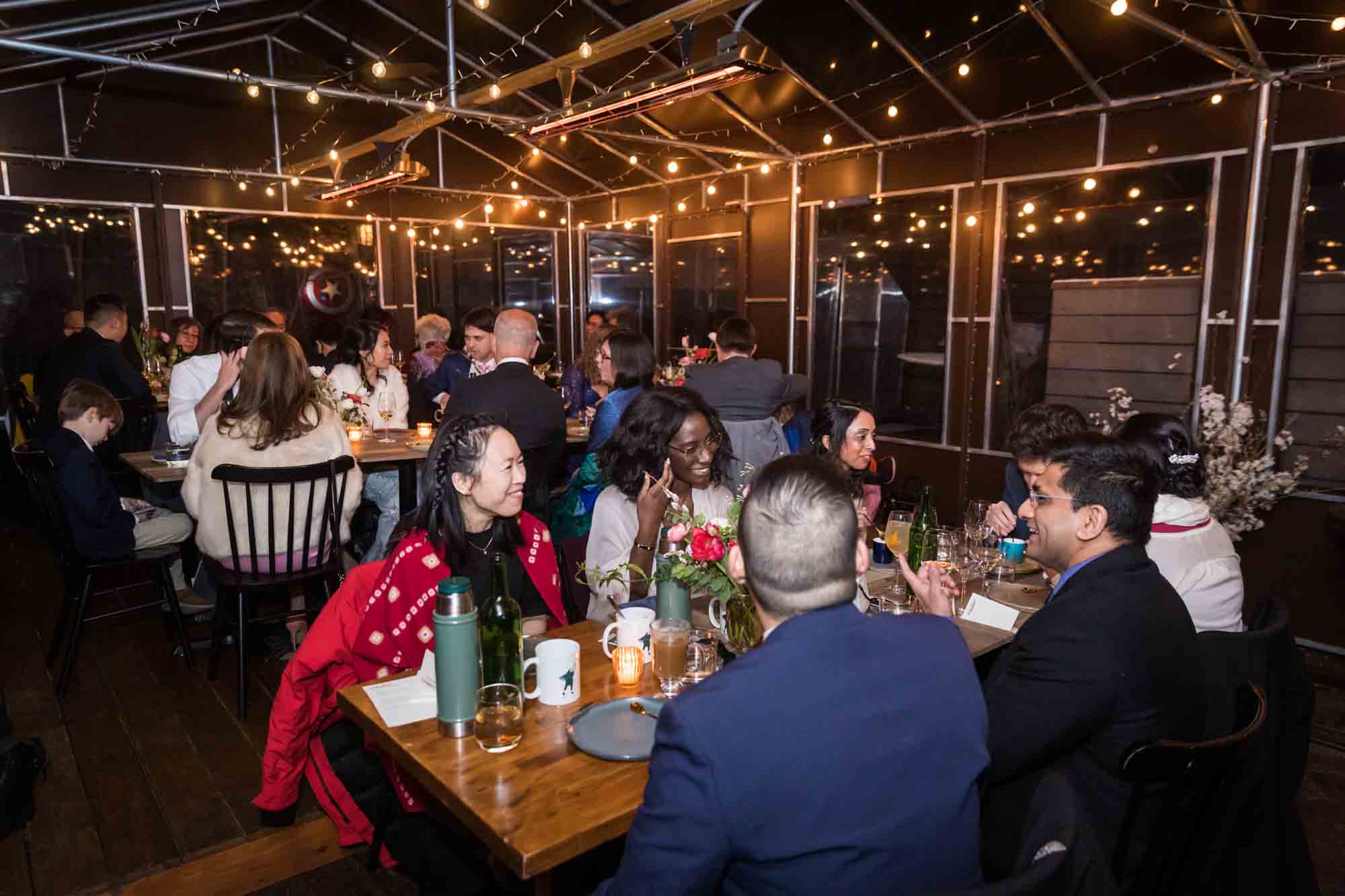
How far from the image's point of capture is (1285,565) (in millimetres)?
4734

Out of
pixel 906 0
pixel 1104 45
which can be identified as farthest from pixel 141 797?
pixel 1104 45

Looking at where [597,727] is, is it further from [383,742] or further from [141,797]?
[141,797]

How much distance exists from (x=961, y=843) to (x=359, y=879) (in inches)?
80.0

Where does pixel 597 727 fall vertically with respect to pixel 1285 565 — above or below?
above

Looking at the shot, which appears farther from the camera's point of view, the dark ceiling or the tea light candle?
the dark ceiling

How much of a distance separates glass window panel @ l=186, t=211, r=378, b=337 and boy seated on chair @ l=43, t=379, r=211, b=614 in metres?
4.39

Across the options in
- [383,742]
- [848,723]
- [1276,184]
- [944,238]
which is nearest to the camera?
[848,723]

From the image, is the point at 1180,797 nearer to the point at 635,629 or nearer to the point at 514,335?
the point at 635,629

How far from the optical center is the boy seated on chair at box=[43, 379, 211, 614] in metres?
3.58

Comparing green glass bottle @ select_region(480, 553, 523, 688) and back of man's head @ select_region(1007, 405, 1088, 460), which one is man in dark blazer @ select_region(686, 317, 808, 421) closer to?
back of man's head @ select_region(1007, 405, 1088, 460)

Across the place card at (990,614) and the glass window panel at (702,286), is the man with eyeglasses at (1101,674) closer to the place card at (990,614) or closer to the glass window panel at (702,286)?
the place card at (990,614)

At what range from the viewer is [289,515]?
3537 millimetres

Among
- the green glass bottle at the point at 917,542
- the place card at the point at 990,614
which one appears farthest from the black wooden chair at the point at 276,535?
the place card at the point at 990,614

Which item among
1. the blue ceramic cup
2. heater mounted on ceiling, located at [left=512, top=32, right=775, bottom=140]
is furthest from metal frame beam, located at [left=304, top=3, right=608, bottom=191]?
the blue ceramic cup
